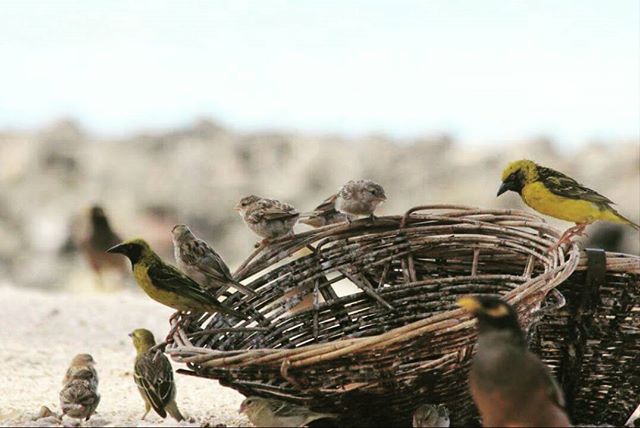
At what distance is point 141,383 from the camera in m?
5.16

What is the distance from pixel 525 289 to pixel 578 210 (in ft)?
4.39

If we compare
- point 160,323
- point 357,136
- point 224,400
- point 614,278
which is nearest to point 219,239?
point 357,136

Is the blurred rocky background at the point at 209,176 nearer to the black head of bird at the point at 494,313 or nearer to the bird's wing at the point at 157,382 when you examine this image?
the bird's wing at the point at 157,382

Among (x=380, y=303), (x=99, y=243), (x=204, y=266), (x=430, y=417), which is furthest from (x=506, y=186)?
(x=99, y=243)

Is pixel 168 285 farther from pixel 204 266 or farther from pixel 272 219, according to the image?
pixel 272 219

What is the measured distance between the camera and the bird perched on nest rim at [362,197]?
6.36 meters

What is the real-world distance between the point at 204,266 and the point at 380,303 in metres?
1.06

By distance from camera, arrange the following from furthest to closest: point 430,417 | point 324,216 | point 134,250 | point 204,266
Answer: point 324,216
point 204,266
point 134,250
point 430,417

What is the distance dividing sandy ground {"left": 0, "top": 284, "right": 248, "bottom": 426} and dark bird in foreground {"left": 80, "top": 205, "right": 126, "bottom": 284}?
2.18 ft

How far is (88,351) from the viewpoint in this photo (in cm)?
789

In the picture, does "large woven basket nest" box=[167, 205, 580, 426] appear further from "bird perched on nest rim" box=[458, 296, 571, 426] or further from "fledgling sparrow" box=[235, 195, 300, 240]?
"bird perched on nest rim" box=[458, 296, 571, 426]

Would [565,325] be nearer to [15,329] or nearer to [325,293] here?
[325,293]

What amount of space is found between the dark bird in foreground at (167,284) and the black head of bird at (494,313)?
1.67 metres

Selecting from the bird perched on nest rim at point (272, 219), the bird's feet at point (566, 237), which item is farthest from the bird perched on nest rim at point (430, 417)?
the bird perched on nest rim at point (272, 219)
